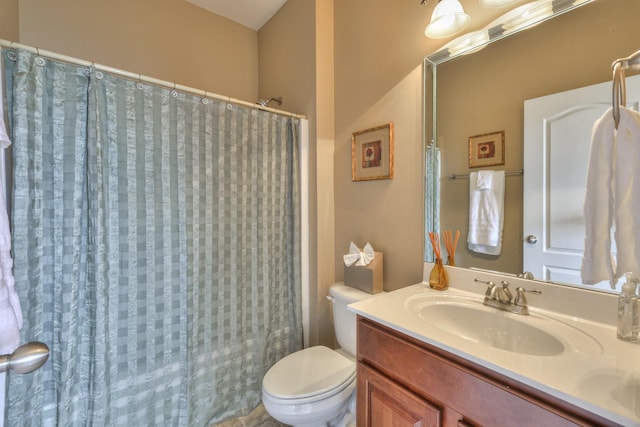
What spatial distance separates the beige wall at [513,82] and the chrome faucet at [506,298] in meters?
0.09

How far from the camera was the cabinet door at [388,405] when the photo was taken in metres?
0.81

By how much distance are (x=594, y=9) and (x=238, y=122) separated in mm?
1526

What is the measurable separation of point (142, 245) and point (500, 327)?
5.03 feet

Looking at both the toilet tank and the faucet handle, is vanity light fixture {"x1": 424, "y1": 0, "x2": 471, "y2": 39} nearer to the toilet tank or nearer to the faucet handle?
the faucet handle

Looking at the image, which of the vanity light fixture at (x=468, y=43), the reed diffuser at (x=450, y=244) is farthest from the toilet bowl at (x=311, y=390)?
the vanity light fixture at (x=468, y=43)

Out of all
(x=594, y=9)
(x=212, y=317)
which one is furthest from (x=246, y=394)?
(x=594, y=9)

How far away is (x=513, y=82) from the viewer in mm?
1086

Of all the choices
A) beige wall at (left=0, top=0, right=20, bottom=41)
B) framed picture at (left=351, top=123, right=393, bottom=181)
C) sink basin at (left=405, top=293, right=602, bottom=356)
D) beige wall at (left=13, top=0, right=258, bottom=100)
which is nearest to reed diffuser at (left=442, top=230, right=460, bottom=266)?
sink basin at (left=405, top=293, right=602, bottom=356)

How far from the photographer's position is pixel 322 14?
175 cm

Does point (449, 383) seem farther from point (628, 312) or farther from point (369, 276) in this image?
point (369, 276)

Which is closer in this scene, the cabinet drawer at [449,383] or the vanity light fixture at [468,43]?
the cabinet drawer at [449,383]

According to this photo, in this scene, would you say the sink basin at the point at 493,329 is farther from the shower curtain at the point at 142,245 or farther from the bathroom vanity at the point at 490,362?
the shower curtain at the point at 142,245

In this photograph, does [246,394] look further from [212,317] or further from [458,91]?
[458,91]

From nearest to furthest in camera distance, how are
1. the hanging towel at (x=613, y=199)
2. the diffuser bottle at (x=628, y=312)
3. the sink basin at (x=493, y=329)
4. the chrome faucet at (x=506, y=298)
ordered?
1. the hanging towel at (x=613, y=199)
2. the diffuser bottle at (x=628, y=312)
3. the sink basin at (x=493, y=329)
4. the chrome faucet at (x=506, y=298)
